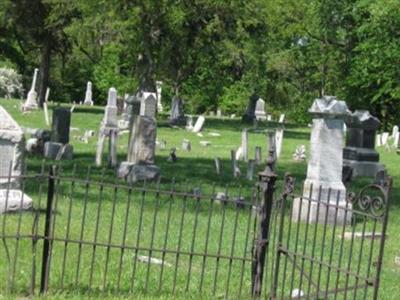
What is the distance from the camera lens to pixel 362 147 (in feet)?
75.5

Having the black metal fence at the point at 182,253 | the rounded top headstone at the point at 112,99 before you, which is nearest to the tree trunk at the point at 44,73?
the rounded top headstone at the point at 112,99

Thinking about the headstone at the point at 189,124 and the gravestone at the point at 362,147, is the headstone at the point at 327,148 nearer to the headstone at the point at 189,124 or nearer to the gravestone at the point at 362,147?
the gravestone at the point at 362,147

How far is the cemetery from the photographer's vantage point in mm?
7602

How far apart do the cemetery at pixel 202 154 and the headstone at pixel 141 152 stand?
3cm

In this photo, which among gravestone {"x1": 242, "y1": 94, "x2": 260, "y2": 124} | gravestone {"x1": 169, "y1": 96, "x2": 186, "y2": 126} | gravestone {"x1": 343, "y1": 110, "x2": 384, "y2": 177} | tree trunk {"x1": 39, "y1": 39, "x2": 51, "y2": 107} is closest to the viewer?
gravestone {"x1": 343, "y1": 110, "x2": 384, "y2": 177}

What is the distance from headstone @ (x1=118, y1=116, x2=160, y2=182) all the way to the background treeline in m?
18.9

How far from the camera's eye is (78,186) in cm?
1476

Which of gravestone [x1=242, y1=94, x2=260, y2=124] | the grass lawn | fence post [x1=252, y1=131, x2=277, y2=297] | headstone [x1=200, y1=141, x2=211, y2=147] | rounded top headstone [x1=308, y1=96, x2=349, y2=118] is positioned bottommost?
the grass lawn

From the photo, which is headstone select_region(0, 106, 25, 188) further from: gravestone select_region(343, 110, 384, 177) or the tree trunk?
the tree trunk

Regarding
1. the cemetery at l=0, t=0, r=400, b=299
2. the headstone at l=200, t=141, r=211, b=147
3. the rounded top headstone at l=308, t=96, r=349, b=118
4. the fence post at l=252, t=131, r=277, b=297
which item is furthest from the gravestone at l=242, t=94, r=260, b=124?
the fence post at l=252, t=131, r=277, b=297

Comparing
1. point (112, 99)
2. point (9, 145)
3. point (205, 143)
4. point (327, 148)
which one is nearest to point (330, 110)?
point (327, 148)

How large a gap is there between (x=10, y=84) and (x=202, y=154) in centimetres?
3589

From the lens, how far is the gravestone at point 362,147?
22.4 meters

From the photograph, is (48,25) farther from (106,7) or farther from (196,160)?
(196,160)
